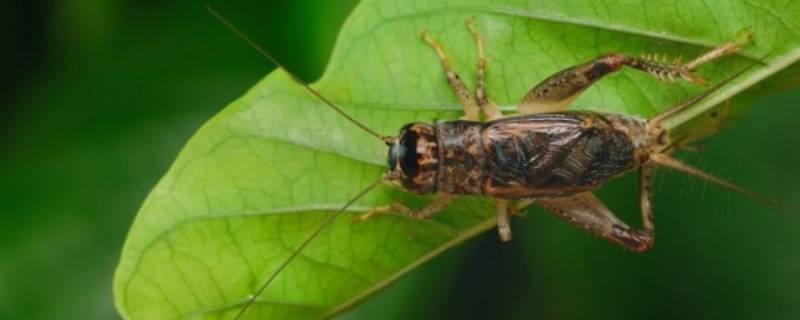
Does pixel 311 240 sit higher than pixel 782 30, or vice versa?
pixel 782 30

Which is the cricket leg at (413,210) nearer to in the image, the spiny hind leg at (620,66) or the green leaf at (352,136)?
the green leaf at (352,136)

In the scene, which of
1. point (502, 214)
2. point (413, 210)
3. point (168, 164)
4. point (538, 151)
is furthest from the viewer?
point (168, 164)

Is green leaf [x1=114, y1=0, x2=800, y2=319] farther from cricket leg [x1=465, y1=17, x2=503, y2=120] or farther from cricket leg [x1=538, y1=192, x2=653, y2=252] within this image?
cricket leg [x1=538, y1=192, x2=653, y2=252]

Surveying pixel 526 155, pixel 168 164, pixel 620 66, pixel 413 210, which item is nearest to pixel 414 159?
pixel 413 210

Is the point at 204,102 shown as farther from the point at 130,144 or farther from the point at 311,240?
the point at 311,240

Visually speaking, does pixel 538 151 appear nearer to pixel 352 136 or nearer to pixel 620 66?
pixel 620 66

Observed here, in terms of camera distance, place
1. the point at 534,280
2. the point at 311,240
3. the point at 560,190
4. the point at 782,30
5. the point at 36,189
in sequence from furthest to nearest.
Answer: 1. the point at 534,280
2. the point at 36,189
3. the point at 560,190
4. the point at 311,240
5. the point at 782,30

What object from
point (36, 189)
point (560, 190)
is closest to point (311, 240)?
point (560, 190)
